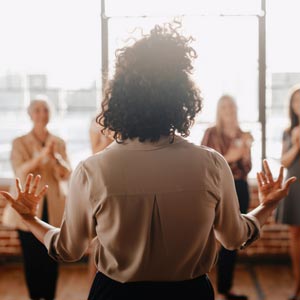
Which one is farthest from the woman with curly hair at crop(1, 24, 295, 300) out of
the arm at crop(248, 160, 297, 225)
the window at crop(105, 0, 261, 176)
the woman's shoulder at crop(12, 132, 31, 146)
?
the window at crop(105, 0, 261, 176)

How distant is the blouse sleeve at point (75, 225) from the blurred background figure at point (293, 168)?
98.5 inches

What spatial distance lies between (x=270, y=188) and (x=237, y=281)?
2922 millimetres

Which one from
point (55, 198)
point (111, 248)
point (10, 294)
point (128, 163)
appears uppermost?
point (128, 163)

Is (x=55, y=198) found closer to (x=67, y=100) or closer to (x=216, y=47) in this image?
(x=67, y=100)

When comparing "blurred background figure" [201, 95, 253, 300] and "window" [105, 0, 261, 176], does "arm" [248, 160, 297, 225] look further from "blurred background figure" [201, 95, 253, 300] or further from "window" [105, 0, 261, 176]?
"window" [105, 0, 261, 176]

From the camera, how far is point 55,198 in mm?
3594

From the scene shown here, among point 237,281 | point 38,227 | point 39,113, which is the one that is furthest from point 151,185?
point 237,281

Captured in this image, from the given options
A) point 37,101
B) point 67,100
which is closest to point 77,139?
point 67,100

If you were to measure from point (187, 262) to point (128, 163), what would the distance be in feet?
0.94

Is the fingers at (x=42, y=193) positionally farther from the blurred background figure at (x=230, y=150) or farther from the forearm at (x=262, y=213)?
the blurred background figure at (x=230, y=150)

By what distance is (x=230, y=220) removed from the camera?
4.94 feet

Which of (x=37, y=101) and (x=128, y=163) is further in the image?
(x=37, y=101)

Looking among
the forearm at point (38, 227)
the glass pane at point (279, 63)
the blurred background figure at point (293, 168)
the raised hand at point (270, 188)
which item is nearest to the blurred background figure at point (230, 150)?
the blurred background figure at point (293, 168)

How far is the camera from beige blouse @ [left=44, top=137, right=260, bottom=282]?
1400 millimetres
